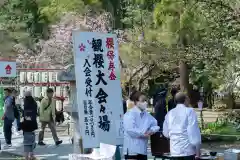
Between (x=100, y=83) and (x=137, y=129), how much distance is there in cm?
92

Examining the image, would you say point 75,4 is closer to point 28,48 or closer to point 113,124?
point 28,48

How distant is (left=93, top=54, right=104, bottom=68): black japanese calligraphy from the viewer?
7.40 metres

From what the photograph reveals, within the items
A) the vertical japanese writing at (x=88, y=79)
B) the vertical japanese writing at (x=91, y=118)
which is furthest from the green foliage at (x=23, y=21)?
the vertical japanese writing at (x=91, y=118)

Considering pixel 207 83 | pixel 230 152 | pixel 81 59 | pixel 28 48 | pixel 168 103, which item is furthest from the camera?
pixel 28 48

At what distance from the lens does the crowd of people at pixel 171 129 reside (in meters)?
6.69

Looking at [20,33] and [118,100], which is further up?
[20,33]

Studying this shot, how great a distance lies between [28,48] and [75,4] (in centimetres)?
1081

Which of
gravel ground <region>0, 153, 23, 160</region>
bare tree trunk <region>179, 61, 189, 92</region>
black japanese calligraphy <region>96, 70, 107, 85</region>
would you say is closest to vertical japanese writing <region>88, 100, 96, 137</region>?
black japanese calligraphy <region>96, 70, 107, 85</region>

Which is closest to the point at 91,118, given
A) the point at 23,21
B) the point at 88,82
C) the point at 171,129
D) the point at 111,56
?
the point at 88,82

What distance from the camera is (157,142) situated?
27.9 feet

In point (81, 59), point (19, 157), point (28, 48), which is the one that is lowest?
point (19, 157)

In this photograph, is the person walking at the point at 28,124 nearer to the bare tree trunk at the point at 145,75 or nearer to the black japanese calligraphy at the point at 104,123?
the black japanese calligraphy at the point at 104,123

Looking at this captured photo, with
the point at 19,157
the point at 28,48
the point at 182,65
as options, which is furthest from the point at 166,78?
the point at 19,157

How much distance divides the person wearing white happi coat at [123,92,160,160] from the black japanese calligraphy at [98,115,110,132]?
1.07 ft
